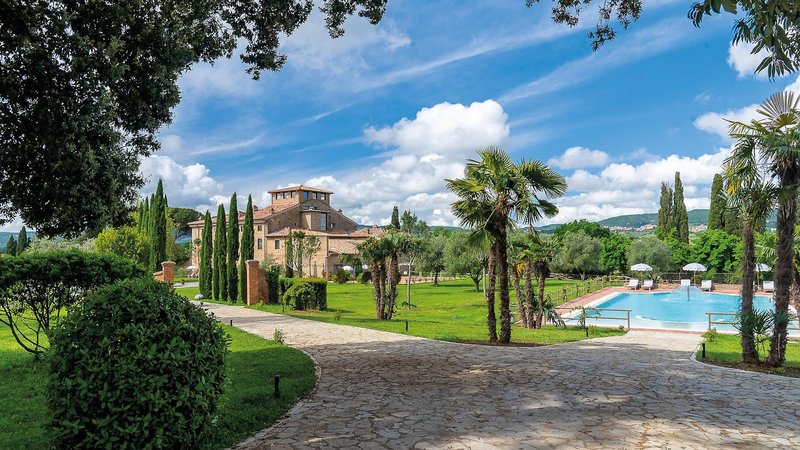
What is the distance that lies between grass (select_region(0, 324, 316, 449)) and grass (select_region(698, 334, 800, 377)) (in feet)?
29.8

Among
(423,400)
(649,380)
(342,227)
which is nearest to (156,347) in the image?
(423,400)

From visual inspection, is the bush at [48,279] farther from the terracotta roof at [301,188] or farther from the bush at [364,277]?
the terracotta roof at [301,188]

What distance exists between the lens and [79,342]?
475 centimetres

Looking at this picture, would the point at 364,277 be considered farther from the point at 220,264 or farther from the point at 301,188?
the point at 301,188

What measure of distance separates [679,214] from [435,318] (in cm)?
5721

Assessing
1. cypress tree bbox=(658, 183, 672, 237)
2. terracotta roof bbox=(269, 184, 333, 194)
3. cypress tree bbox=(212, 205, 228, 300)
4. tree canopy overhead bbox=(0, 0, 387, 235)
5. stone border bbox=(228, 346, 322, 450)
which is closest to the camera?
stone border bbox=(228, 346, 322, 450)

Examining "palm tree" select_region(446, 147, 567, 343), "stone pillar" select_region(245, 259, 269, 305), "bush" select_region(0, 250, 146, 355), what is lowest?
"stone pillar" select_region(245, 259, 269, 305)

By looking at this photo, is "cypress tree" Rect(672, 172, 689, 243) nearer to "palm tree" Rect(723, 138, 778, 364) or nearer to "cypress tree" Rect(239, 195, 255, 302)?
"cypress tree" Rect(239, 195, 255, 302)

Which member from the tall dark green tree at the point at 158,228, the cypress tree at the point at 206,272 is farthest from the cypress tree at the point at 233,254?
the tall dark green tree at the point at 158,228

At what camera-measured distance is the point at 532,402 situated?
742cm

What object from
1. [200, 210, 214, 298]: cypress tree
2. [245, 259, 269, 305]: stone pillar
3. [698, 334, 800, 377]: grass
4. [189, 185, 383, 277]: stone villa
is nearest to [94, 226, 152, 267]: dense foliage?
[200, 210, 214, 298]: cypress tree

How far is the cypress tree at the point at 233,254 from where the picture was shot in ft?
108

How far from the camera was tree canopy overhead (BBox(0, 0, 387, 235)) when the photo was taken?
7.15m

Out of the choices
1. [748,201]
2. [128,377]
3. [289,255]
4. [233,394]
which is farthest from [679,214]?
[128,377]
